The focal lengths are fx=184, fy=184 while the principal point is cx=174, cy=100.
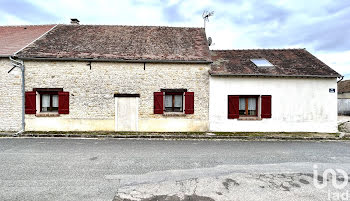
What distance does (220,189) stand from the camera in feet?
12.4

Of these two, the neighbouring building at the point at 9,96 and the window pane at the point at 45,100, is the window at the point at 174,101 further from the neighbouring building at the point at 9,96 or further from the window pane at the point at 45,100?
the neighbouring building at the point at 9,96

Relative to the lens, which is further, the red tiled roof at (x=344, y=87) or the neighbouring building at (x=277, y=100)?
the red tiled roof at (x=344, y=87)

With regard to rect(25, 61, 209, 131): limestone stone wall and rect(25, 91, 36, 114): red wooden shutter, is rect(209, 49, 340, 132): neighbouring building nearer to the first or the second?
rect(25, 61, 209, 131): limestone stone wall

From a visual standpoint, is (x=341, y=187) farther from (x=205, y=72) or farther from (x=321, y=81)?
(x=321, y=81)

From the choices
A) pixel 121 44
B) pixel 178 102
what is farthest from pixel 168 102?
pixel 121 44

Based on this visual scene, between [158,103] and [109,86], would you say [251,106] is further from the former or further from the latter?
[109,86]

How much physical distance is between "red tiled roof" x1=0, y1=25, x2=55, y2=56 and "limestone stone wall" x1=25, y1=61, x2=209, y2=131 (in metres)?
1.65

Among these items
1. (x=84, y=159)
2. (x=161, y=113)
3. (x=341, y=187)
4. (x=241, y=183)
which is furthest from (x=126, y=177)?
(x=161, y=113)

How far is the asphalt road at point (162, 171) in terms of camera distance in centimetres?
359

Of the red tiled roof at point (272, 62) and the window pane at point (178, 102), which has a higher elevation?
the red tiled roof at point (272, 62)

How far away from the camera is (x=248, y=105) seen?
11.0 metres

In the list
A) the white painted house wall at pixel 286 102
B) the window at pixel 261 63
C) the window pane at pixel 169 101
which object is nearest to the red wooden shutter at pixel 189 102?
the window pane at pixel 169 101

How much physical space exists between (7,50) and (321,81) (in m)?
18.2

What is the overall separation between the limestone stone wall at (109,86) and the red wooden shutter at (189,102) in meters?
0.25
